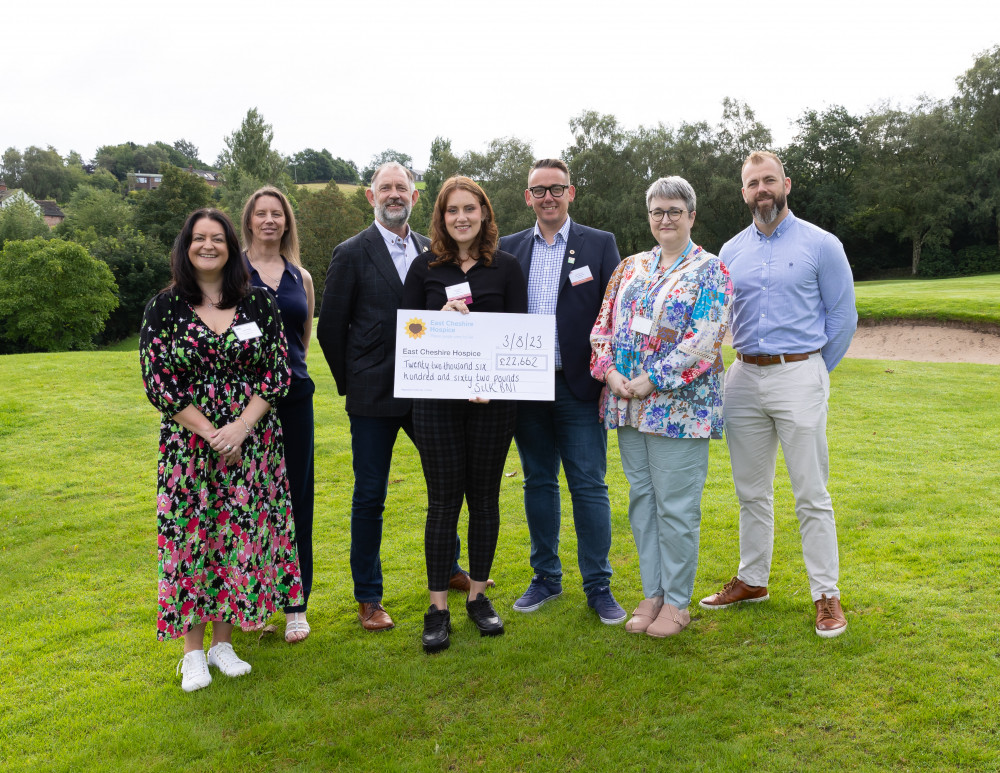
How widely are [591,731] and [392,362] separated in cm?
228

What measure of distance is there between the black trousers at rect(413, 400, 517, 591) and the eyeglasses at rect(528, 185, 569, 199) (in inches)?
51.9

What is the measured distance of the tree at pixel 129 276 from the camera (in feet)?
144

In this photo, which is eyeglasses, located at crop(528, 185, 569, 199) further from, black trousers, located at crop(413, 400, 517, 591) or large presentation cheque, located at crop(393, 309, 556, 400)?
black trousers, located at crop(413, 400, 517, 591)

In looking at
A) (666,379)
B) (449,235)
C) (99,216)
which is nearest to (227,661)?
(449,235)

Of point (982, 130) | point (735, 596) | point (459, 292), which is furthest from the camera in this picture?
point (982, 130)

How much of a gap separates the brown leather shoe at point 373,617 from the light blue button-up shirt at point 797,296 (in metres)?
2.80

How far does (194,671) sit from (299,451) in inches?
52.3

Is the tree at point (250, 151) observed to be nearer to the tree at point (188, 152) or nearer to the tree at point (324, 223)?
the tree at point (324, 223)

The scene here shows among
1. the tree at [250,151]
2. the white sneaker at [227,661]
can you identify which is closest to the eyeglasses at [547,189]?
the white sneaker at [227,661]

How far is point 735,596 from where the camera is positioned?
4.45 m

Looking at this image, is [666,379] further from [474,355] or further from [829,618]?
[829,618]

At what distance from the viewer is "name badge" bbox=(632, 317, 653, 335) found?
3.80m

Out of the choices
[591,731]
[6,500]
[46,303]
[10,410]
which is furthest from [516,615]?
[46,303]

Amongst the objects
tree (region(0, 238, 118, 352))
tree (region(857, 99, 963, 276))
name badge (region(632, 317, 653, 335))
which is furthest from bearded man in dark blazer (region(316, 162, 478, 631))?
tree (region(857, 99, 963, 276))
